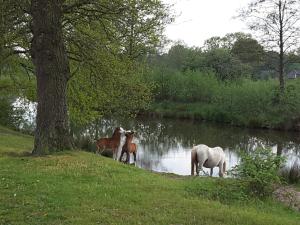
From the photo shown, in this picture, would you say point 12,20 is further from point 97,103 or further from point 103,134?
point 103,134

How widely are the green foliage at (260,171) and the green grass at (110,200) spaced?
1.20 feet

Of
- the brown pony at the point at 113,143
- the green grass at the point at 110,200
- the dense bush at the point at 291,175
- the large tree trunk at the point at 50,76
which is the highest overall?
the large tree trunk at the point at 50,76

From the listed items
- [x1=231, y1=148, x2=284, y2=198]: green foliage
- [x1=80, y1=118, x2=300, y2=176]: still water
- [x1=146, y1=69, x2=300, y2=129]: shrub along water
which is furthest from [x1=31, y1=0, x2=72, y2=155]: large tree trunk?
[x1=146, y1=69, x2=300, y2=129]: shrub along water

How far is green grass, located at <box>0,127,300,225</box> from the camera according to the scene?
25.0 ft

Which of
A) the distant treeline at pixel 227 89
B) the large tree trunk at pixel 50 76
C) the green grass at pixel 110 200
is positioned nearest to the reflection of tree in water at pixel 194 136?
the distant treeline at pixel 227 89

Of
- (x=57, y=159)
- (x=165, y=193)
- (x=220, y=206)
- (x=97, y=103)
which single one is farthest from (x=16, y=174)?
(x=97, y=103)

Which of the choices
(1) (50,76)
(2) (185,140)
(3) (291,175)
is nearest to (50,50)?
(1) (50,76)

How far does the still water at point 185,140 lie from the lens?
2392 cm

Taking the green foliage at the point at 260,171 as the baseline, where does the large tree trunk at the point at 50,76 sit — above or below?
above

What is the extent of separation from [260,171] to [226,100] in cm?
4015

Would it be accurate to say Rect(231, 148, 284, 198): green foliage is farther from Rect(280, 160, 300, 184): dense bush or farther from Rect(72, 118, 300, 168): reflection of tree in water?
Rect(72, 118, 300, 168): reflection of tree in water

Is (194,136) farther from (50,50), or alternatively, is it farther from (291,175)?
(50,50)

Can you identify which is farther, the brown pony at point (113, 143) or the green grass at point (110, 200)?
the brown pony at point (113, 143)

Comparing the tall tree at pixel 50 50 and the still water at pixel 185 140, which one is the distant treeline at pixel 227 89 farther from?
the tall tree at pixel 50 50
